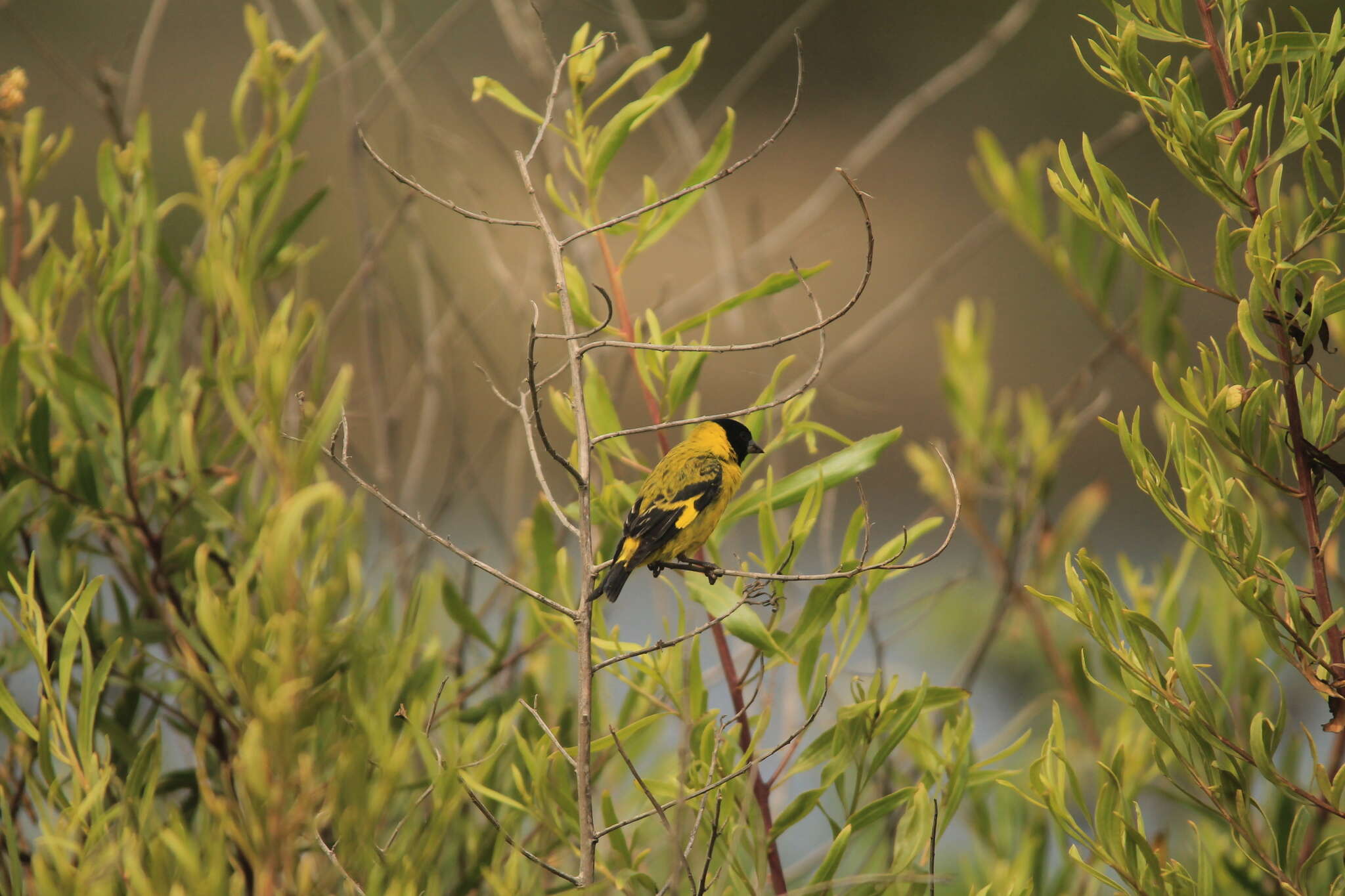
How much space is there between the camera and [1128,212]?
0.73 m

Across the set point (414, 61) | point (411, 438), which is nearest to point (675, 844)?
point (414, 61)

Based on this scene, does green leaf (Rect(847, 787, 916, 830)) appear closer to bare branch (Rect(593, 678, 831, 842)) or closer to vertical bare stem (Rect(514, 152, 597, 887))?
bare branch (Rect(593, 678, 831, 842))

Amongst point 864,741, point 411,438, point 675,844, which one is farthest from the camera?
point 411,438

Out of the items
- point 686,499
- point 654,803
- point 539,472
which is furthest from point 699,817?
point 686,499

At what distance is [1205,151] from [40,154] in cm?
96

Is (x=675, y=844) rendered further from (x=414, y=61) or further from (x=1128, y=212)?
(x=414, y=61)

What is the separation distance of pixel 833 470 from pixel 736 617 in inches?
5.1

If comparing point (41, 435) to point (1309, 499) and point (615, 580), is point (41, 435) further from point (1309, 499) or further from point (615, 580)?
point (1309, 499)

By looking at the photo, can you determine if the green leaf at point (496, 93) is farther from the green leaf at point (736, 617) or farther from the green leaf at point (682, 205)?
the green leaf at point (736, 617)

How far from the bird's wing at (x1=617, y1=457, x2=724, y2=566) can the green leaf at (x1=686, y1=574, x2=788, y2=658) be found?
0.11 meters

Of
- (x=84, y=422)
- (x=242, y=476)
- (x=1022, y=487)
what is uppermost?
(x=84, y=422)

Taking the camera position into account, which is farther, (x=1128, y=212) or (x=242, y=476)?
(x=242, y=476)

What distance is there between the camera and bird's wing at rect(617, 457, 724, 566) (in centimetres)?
94

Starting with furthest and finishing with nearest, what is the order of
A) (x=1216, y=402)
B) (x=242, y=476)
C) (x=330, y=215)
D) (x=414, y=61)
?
1. (x=330, y=215)
2. (x=414, y=61)
3. (x=242, y=476)
4. (x=1216, y=402)
